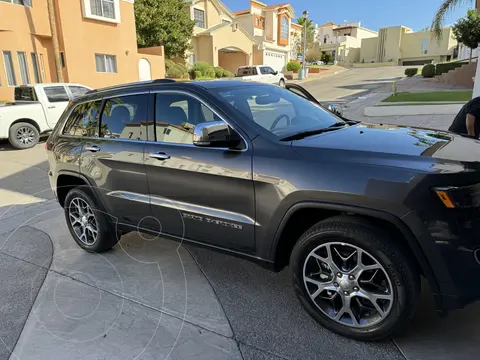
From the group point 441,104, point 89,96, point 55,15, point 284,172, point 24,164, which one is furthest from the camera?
point 55,15

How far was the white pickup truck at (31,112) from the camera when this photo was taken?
10.9m

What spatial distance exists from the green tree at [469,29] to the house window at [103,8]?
77.3 ft

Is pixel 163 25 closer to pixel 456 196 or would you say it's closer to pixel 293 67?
pixel 293 67

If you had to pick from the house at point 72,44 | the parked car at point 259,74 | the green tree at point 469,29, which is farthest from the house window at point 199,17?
the green tree at point 469,29

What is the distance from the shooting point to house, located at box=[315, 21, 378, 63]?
208 ft

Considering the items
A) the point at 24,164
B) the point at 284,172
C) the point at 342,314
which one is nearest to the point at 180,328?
the point at 342,314

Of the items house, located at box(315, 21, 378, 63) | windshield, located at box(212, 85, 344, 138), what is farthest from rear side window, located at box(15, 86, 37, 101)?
house, located at box(315, 21, 378, 63)

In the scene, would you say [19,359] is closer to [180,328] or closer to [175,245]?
[180,328]

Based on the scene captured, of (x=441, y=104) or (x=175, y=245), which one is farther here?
(x=441, y=104)

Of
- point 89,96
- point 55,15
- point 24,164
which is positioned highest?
point 55,15

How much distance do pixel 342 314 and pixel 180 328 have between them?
3.98 ft

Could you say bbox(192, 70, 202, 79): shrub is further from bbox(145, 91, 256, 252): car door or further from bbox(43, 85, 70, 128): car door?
bbox(145, 91, 256, 252): car door

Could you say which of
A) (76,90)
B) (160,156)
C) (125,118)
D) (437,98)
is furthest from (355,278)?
(437,98)

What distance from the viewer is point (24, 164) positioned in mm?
9242
